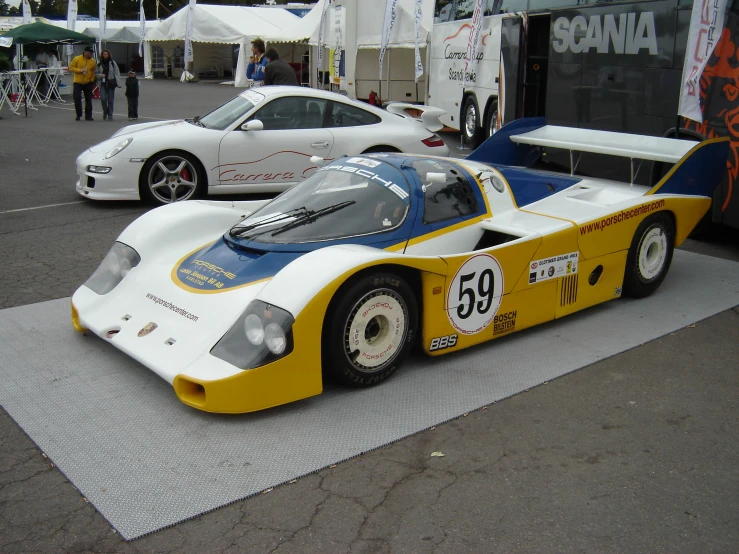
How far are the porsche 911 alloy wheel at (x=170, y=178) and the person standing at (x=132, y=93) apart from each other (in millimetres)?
10472

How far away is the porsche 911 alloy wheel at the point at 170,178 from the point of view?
9164mm

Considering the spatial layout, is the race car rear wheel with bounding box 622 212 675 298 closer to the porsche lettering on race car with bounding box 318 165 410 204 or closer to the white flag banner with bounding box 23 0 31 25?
the porsche lettering on race car with bounding box 318 165 410 204

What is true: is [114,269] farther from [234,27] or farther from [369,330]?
[234,27]

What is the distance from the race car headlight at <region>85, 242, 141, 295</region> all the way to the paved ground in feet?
4.22

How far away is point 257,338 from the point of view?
4043mm

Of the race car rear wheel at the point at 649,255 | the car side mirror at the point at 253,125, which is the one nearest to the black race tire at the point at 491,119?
the car side mirror at the point at 253,125

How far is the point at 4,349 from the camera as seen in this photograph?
501 centimetres

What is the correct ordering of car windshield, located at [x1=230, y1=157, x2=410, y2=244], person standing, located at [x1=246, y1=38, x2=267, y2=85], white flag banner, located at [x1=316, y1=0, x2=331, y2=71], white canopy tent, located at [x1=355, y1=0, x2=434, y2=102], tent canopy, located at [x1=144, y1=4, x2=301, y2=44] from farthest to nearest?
1. tent canopy, located at [x1=144, y1=4, x2=301, y2=44]
2. white flag banner, located at [x1=316, y1=0, x2=331, y2=71]
3. white canopy tent, located at [x1=355, y1=0, x2=434, y2=102]
4. person standing, located at [x1=246, y1=38, x2=267, y2=85]
5. car windshield, located at [x1=230, y1=157, x2=410, y2=244]

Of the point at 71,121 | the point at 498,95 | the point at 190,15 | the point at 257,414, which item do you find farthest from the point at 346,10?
the point at 257,414

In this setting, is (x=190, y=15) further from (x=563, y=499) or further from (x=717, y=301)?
(x=563, y=499)

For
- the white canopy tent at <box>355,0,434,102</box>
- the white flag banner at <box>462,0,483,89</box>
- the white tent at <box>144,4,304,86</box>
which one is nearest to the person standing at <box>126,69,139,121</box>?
the white canopy tent at <box>355,0,434,102</box>

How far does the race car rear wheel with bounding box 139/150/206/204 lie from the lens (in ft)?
30.1

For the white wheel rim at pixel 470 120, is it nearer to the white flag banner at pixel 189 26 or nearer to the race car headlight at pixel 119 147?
the race car headlight at pixel 119 147

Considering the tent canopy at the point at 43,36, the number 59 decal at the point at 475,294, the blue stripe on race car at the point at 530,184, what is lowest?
the number 59 decal at the point at 475,294
